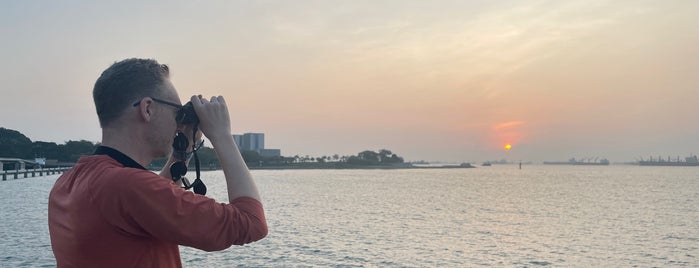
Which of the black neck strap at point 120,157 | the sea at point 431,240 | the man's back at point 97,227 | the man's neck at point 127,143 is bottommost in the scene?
the sea at point 431,240

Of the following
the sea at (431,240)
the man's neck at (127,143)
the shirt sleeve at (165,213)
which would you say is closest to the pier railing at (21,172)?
the sea at (431,240)

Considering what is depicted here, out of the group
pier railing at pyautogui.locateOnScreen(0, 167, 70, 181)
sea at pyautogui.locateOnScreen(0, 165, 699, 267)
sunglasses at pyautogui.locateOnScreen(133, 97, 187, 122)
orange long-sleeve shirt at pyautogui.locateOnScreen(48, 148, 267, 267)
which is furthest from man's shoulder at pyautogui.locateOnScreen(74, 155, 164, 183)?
pier railing at pyautogui.locateOnScreen(0, 167, 70, 181)

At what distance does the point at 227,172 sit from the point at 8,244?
22113mm

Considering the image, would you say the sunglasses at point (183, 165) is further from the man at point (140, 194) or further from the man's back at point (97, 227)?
the man's back at point (97, 227)

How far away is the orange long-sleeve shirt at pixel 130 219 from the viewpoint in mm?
1641

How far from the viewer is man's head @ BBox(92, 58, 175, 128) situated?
183cm

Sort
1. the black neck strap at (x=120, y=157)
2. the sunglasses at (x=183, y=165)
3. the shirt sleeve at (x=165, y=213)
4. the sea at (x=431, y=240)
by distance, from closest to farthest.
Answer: the shirt sleeve at (x=165, y=213), the black neck strap at (x=120, y=157), the sunglasses at (x=183, y=165), the sea at (x=431, y=240)

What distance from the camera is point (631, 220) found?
3900 centimetres

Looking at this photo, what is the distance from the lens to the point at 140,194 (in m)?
1.63

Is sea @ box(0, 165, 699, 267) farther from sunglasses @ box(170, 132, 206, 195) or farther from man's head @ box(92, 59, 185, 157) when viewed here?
man's head @ box(92, 59, 185, 157)

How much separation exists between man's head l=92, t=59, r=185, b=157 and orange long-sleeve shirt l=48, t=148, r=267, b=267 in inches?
4.9

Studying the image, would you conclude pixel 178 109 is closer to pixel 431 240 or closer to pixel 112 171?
pixel 112 171

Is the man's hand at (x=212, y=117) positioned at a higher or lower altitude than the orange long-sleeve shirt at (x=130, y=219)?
higher

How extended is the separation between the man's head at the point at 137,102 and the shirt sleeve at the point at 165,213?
0.75 ft
